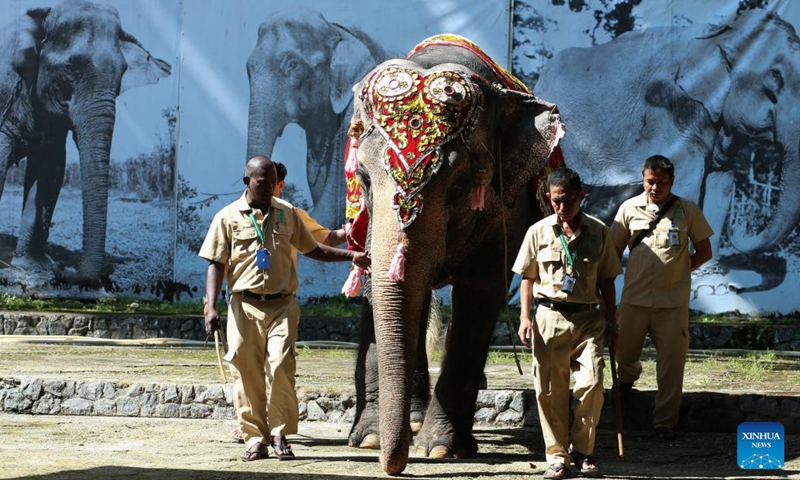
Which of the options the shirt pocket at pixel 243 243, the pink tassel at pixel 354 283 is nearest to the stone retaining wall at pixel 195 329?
the pink tassel at pixel 354 283

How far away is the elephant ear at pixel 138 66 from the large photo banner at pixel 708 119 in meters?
4.82

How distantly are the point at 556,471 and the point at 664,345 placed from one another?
204 centimetres

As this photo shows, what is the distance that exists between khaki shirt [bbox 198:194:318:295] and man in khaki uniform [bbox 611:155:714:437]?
2.26 meters

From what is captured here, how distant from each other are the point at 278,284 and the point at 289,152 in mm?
10690

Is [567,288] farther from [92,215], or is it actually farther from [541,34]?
[92,215]

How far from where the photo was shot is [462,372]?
8617mm

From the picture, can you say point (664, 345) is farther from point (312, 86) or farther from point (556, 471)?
point (312, 86)

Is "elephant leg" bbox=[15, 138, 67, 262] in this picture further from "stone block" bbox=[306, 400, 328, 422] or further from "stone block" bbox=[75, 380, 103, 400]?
"stone block" bbox=[306, 400, 328, 422]

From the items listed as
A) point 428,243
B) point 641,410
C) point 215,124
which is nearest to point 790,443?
point 641,410

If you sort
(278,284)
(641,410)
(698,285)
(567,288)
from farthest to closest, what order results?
1. (698,285)
2. (641,410)
3. (278,284)
4. (567,288)

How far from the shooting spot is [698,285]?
17547 mm

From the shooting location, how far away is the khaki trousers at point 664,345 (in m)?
9.12

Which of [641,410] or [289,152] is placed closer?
[641,410]

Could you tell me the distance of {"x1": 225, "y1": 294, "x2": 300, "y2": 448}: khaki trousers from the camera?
26.7 ft
